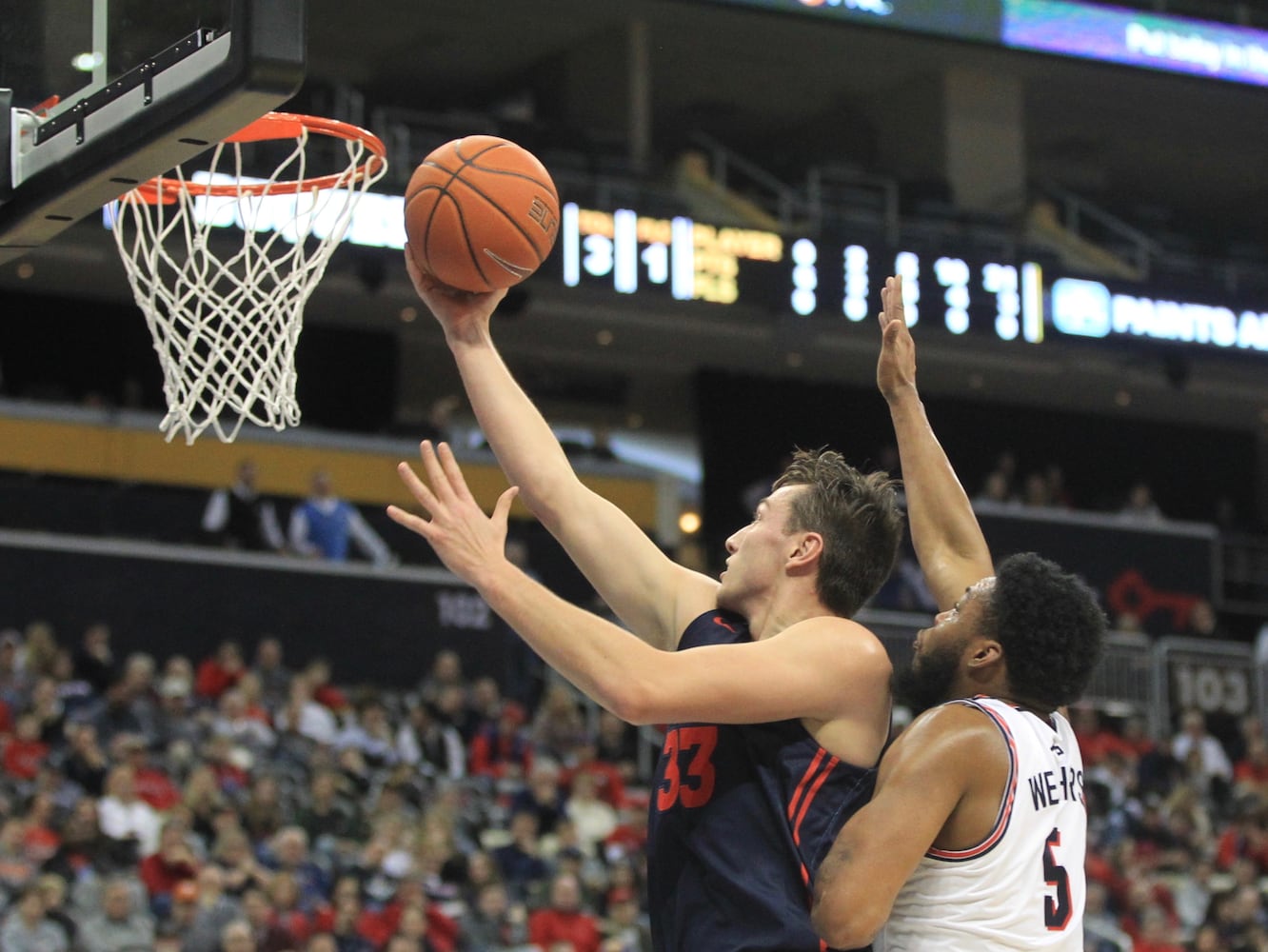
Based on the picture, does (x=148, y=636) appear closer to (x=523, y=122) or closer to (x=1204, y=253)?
(x=523, y=122)

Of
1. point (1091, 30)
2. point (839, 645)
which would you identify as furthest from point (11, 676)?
point (1091, 30)

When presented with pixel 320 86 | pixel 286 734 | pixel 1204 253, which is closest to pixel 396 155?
pixel 320 86

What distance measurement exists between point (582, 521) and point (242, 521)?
34.1 feet

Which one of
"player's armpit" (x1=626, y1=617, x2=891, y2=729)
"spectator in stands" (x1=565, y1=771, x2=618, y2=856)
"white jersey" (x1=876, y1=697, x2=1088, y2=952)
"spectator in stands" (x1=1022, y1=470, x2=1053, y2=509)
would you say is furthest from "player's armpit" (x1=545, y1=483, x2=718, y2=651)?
"spectator in stands" (x1=1022, y1=470, x2=1053, y2=509)

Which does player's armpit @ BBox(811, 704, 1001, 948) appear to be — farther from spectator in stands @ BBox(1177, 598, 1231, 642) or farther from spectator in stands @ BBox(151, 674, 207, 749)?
spectator in stands @ BBox(1177, 598, 1231, 642)

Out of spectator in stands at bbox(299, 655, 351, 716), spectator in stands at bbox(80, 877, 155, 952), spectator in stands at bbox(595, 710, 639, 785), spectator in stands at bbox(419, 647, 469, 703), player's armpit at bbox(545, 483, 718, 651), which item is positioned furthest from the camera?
spectator in stands at bbox(595, 710, 639, 785)

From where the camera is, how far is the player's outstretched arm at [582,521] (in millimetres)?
3469

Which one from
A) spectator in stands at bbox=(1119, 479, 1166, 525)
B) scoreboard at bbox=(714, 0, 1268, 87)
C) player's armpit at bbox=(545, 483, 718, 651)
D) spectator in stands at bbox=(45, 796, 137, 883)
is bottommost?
spectator in stands at bbox=(45, 796, 137, 883)

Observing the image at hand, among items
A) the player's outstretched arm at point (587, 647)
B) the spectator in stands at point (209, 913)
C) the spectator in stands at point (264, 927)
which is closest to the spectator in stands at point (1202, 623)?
the spectator in stands at point (264, 927)

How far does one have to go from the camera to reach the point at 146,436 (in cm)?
1552

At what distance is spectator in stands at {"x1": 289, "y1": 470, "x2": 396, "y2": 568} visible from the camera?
13.7 metres

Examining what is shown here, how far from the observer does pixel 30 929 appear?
827 cm

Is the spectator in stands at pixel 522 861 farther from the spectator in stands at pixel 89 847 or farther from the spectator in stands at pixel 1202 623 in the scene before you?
the spectator in stands at pixel 1202 623

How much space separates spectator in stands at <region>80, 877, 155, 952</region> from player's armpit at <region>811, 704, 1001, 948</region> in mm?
6082
